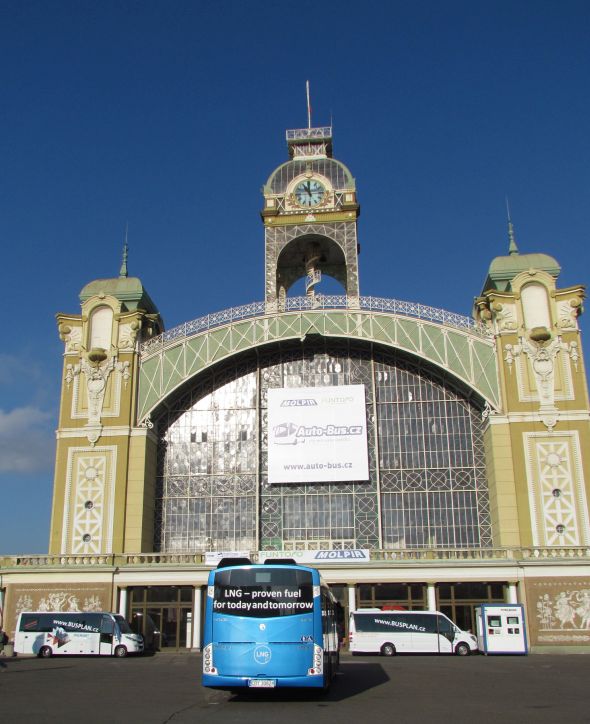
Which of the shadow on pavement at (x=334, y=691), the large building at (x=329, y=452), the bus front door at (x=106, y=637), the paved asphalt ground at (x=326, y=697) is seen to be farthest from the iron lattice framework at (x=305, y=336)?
the shadow on pavement at (x=334, y=691)

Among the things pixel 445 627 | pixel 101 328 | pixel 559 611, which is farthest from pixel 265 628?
pixel 101 328

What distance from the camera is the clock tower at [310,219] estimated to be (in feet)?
193

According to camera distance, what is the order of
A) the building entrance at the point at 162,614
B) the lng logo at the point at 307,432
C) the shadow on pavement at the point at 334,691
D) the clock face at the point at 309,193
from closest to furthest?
1. the shadow on pavement at the point at 334,691
2. the building entrance at the point at 162,614
3. the lng logo at the point at 307,432
4. the clock face at the point at 309,193

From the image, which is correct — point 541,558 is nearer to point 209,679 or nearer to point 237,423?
point 237,423

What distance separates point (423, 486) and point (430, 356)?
27.5 feet

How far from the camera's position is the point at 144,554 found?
47.2 meters

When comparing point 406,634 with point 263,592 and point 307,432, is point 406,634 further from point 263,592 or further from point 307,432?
point 263,592

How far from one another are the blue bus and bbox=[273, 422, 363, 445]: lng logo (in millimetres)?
30283

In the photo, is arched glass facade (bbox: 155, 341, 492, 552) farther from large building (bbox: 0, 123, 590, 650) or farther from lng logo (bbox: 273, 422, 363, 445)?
lng logo (bbox: 273, 422, 363, 445)

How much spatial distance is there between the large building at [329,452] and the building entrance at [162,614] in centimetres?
13

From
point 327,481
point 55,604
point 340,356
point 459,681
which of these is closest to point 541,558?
point 327,481

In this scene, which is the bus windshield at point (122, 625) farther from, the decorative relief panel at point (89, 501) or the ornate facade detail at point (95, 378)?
the ornate facade detail at point (95, 378)

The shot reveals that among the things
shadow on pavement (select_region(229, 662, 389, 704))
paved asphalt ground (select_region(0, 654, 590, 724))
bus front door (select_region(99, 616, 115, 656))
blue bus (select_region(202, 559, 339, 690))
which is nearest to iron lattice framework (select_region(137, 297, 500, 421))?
bus front door (select_region(99, 616, 115, 656))

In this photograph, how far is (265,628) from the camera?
1934cm
